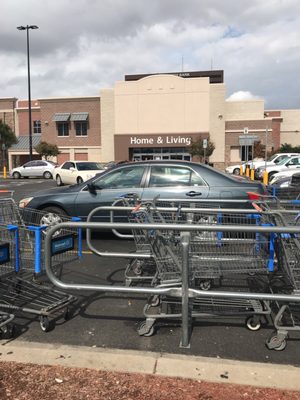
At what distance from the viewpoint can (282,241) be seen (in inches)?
154

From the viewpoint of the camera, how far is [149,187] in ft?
25.9

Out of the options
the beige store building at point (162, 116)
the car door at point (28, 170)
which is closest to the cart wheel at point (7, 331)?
the car door at point (28, 170)

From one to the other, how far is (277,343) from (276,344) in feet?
0.04

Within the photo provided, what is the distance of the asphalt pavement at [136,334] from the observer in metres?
3.63

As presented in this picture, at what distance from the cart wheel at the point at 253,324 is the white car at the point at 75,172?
20.8m

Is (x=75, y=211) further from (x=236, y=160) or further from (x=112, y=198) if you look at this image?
(x=236, y=160)

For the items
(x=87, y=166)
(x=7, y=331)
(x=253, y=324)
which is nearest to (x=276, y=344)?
(x=253, y=324)

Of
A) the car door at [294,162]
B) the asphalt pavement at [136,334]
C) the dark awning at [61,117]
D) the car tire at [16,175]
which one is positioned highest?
the dark awning at [61,117]

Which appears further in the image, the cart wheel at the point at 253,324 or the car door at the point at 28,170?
the car door at the point at 28,170

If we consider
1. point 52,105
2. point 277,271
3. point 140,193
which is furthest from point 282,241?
point 52,105

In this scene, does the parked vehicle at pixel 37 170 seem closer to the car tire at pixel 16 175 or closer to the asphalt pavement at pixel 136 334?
the car tire at pixel 16 175

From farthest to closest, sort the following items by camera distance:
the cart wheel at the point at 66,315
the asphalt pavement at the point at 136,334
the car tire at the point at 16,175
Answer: the car tire at the point at 16,175 < the cart wheel at the point at 66,315 < the asphalt pavement at the point at 136,334

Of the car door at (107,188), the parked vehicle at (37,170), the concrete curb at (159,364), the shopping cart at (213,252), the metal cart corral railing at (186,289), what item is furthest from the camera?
the parked vehicle at (37,170)

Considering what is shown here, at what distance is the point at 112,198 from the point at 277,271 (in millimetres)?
4093
